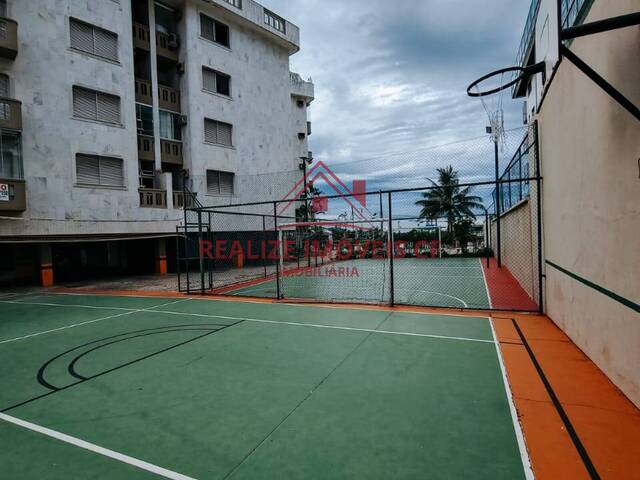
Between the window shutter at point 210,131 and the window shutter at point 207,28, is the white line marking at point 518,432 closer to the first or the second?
the window shutter at point 210,131

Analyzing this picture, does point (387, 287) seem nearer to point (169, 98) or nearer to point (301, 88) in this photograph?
point (169, 98)

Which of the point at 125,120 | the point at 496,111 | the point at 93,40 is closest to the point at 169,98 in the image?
the point at 125,120

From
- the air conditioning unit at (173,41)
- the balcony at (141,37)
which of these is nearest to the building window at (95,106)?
the balcony at (141,37)

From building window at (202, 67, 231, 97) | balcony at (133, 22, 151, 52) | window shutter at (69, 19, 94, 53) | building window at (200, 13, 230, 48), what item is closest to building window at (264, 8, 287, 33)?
building window at (200, 13, 230, 48)

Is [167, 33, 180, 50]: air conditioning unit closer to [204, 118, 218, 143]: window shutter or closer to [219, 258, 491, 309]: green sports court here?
[204, 118, 218, 143]: window shutter

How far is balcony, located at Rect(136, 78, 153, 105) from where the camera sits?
60.3ft

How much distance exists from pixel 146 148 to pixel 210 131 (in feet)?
12.2

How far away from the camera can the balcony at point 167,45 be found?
19.3m

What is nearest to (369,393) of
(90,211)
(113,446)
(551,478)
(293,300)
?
(551,478)

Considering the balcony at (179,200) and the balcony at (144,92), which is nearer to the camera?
the balcony at (144,92)

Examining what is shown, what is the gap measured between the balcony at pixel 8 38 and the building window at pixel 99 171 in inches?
157

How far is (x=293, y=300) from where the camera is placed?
33.6 feet

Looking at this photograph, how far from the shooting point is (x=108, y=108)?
16844 millimetres

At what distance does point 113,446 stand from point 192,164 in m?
18.2
